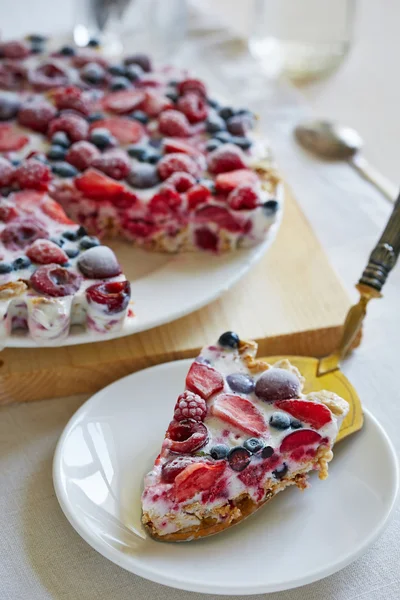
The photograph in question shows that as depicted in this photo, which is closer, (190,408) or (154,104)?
(190,408)

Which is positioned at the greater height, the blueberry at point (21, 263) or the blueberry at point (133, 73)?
the blueberry at point (133, 73)

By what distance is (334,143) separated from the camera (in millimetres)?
3170

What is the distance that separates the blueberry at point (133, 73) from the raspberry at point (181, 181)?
0.69 meters

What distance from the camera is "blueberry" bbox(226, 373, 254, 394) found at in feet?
5.80

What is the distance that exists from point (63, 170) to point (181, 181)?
0.38 m

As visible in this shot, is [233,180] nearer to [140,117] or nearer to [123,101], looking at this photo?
[140,117]

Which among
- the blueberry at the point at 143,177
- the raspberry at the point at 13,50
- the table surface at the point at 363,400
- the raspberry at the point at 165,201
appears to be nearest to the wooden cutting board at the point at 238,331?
the table surface at the point at 363,400

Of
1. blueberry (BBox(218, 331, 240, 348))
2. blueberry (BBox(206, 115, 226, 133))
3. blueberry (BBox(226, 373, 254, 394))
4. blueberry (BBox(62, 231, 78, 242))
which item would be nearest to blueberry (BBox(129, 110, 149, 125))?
blueberry (BBox(206, 115, 226, 133))

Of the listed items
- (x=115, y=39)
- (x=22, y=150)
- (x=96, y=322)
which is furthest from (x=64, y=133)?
(x=115, y=39)

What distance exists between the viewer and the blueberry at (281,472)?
1.69 m

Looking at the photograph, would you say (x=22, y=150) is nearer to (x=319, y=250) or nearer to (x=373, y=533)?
(x=319, y=250)

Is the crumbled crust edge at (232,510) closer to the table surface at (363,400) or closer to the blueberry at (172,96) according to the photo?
the table surface at (363,400)

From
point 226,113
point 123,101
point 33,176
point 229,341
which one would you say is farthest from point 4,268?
point 226,113

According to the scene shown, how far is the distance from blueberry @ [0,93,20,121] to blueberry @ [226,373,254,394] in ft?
4.75
